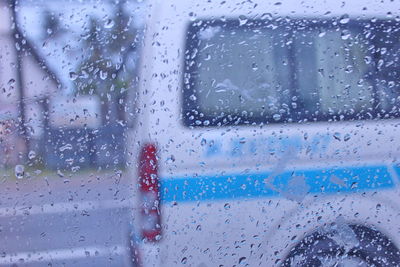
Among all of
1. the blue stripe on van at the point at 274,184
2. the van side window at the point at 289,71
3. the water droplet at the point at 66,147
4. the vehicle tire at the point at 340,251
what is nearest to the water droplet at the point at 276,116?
the van side window at the point at 289,71

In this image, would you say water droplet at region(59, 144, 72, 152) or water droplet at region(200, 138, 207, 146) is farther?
water droplet at region(200, 138, 207, 146)

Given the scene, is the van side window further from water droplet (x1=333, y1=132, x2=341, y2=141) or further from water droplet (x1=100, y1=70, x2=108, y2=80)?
water droplet (x1=100, y1=70, x2=108, y2=80)

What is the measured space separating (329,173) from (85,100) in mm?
973

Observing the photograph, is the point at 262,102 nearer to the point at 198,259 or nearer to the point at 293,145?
the point at 293,145

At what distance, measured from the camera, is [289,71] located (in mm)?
2908

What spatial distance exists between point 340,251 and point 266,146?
0.48 metres

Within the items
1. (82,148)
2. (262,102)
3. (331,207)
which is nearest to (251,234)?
(331,207)

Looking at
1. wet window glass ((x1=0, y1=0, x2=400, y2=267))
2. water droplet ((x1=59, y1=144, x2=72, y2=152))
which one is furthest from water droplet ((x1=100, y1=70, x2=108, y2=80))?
water droplet ((x1=59, y1=144, x2=72, y2=152))

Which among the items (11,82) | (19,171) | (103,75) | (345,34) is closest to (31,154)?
(19,171)

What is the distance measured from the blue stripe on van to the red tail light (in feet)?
0.14

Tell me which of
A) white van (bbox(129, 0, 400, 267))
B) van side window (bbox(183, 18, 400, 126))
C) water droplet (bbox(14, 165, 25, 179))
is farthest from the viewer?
van side window (bbox(183, 18, 400, 126))

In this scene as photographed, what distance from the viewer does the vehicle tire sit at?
266 centimetres

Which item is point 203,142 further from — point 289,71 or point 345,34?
point 345,34

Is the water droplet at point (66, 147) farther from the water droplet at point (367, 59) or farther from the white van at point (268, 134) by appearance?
the water droplet at point (367, 59)
